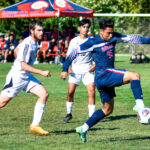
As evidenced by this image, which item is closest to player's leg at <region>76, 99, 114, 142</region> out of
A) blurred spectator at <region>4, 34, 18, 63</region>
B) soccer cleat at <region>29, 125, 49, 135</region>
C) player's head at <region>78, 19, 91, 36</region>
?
soccer cleat at <region>29, 125, 49, 135</region>

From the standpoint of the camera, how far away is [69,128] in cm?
938

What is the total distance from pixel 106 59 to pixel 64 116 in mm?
3402

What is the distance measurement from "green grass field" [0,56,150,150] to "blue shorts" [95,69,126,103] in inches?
28.5

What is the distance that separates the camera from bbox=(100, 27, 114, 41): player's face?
25.5ft

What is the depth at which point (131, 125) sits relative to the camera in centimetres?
968

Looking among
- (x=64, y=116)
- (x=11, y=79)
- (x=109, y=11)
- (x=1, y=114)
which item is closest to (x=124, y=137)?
(x=11, y=79)

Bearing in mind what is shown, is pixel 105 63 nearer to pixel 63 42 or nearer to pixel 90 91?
pixel 90 91

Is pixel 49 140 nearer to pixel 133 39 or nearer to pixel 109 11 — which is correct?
pixel 133 39

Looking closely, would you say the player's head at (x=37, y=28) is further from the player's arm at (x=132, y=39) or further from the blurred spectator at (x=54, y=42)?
the blurred spectator at (x=54, y=42)

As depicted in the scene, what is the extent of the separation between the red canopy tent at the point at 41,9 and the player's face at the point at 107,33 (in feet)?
57.8

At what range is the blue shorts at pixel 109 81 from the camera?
7.64 m

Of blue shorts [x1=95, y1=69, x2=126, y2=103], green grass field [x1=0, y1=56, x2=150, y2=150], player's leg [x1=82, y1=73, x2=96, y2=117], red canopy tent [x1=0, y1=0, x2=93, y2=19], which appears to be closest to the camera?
green grass field [x1=0, y1=56, x2=150, y2=150]

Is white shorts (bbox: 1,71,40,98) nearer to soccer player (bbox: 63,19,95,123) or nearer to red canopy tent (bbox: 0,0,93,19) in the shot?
soccer player (bbox: 63,19,95,123)

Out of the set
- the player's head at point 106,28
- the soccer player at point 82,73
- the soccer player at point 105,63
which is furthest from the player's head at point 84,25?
the player's head at point 106,28
